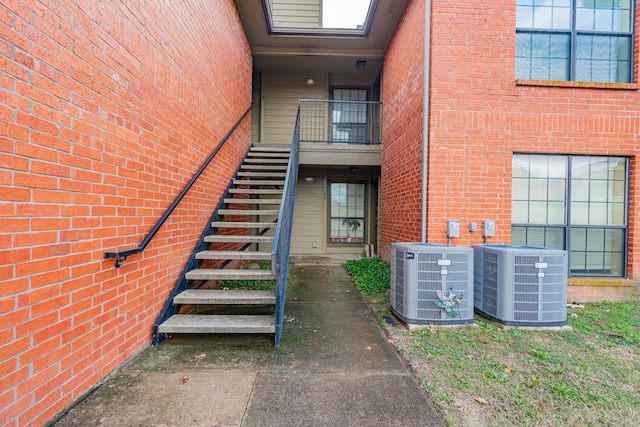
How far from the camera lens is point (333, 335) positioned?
Answer: 10.3 ft

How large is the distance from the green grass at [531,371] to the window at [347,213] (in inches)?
196

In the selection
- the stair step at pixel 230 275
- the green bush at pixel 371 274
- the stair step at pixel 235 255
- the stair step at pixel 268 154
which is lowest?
the green bush at pixel 371 274

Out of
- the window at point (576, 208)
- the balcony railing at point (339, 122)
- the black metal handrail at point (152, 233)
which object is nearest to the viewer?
the black metal handrail at point (152, 233)

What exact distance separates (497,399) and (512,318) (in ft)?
5.17

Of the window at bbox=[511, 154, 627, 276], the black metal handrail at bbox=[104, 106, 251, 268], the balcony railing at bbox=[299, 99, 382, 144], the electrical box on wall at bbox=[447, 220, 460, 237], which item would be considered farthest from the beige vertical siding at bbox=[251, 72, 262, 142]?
the window at bbox=[511, 154, 627, 276]

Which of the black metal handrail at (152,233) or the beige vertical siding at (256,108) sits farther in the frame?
the beige vertical siding at (256,108)

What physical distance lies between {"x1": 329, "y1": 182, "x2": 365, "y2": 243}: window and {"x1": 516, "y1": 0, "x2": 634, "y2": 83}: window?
16.2 feet

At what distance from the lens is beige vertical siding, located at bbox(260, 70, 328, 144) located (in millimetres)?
8117

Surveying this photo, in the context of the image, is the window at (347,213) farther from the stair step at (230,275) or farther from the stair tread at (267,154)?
the stair step at (230,275)

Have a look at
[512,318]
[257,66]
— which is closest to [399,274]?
[512,318]

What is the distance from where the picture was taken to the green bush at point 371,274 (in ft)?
16.1

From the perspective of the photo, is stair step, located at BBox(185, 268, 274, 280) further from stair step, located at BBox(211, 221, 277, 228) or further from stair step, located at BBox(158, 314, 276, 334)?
stair step, located at BBox(211, 221, 277, 228)

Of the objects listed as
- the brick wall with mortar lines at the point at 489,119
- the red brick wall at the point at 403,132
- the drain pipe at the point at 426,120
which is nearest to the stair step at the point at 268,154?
the red brick wall at the point at 403,132

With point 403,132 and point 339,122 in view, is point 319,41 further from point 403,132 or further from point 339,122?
point 403,132
